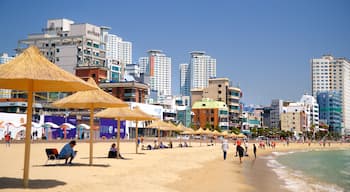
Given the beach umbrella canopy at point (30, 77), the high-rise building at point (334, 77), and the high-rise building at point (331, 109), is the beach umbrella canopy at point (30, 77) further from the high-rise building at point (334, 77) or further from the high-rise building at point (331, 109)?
the high-rise building at point (334, 77)

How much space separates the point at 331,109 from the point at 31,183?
169 metres

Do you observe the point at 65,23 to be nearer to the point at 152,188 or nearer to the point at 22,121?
the point at 22,121

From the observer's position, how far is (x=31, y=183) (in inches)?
401

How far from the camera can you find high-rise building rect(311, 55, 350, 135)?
185500 millimetres

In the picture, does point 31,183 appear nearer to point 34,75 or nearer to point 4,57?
point 34,75

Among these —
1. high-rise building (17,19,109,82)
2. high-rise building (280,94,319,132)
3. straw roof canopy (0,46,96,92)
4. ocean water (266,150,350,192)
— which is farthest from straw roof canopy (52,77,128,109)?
high-rise building (280,94,319,132)

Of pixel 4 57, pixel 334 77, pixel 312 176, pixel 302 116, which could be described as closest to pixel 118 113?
pixel 312 176

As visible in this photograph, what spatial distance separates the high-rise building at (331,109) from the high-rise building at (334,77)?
14.8m

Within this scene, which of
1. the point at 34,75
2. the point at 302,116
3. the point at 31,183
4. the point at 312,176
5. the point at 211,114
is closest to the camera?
the point at 34,75

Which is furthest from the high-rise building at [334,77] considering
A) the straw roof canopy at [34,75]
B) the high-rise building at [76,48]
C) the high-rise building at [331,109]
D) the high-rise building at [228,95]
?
the straw roof canopy at [34,75]

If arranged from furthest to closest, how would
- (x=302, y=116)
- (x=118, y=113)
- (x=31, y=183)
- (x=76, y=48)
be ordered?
(x=302, y=116)
(x=76, y=48)
(x=118, y=113)
(x=31, y=183)

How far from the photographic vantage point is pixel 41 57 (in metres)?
10.0

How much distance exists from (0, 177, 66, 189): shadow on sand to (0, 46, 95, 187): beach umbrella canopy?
0.35 metres

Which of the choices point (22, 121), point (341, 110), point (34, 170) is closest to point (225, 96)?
point (22, 121)
